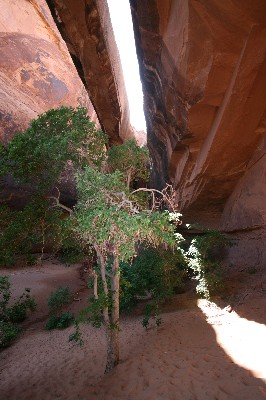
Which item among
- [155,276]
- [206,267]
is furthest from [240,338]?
[155,276]

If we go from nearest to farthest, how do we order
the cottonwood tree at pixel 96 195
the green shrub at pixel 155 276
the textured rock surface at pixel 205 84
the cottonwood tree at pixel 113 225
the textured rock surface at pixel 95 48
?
the cottonwood tree at pixel 113 225
the cottonwood tree at pixel 96 195
the textured rock surface at pixel 205 84
the textured rock surface at pixel 95 48
the green shrub at pixel 155 276

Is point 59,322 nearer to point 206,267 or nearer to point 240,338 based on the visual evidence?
point 206,267

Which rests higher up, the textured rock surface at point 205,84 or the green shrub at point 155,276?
the textured rock surface at point 205,84

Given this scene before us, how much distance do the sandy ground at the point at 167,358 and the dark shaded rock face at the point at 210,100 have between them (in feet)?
9.95

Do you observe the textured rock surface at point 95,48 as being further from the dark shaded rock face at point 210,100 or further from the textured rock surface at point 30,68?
the textured rock surface at point 30,68

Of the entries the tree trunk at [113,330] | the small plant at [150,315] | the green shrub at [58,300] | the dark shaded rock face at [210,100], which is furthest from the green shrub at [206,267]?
the green shrub at [58,300]

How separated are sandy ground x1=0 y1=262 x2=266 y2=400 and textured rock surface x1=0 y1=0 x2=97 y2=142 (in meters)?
12.2

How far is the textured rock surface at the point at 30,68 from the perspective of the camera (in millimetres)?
16080

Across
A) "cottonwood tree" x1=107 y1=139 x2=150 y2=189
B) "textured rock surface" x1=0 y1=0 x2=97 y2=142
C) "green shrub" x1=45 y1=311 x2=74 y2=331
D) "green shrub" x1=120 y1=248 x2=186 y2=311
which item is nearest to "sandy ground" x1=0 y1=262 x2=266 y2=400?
"green shrub" x1=45 y1=311 x2=74 y2=331

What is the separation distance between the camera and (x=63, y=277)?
53.6 feet

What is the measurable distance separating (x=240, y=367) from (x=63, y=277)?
1344cm

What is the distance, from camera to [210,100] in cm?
789

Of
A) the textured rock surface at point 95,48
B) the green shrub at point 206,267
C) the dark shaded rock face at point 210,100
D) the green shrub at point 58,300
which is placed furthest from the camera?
the green shrub at point 58,300

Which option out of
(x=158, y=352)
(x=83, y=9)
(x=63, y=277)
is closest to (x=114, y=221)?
(x=158, y=352)
